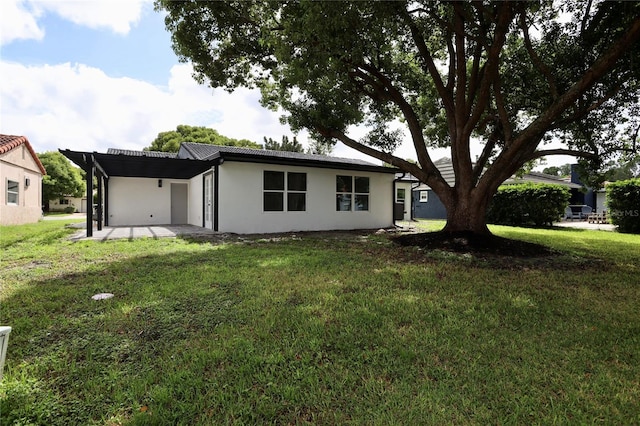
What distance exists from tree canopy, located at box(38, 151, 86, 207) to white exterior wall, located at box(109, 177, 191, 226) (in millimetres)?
21395

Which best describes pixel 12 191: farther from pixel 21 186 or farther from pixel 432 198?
pixel 432 198

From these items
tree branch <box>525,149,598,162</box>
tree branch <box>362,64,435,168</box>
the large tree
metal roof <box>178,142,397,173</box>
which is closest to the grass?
tree branch <box>525,149,598,162</box>

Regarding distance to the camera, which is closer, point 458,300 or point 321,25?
point 458,300

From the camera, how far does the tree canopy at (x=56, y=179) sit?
98.0 ft

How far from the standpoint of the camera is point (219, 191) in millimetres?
10500

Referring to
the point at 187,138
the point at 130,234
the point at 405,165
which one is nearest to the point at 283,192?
the point at 405,165

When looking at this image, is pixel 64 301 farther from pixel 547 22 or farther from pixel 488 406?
pixel 547 22

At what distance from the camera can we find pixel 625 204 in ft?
43.5

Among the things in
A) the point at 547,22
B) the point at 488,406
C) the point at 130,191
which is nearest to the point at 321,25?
the point at 488,406

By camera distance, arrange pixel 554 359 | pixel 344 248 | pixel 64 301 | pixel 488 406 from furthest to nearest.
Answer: pixel 344 248, pixel 64 301, pixel 554 359, pixel 488 406

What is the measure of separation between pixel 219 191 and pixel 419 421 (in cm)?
970

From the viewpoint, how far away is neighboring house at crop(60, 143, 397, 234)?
34.2 feet

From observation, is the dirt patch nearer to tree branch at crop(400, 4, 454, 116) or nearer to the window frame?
tree branch at crop(400, 4, 454, 116)

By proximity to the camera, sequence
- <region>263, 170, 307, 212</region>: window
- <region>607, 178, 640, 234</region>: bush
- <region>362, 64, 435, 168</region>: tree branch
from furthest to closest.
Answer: <region>607, 178, 640, 234</region>: bush, <region>263, 170, 307, 212</region>: window, <region>362, 64, 435, 168</region>: tree branch
